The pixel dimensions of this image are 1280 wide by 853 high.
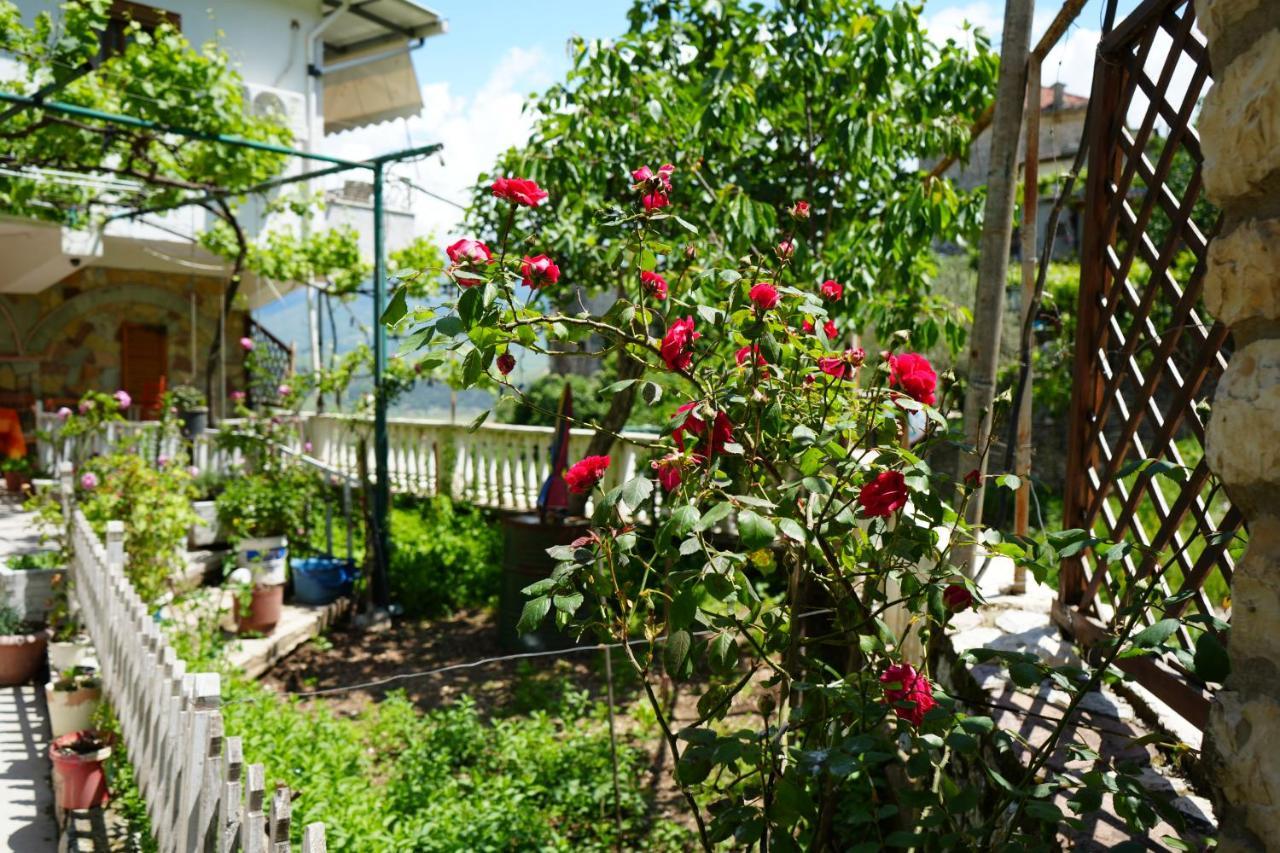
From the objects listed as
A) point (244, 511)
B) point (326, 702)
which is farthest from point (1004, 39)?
point (244, 511)

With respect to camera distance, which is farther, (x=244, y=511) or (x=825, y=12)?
(x=244, y=511)

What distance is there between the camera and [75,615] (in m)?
5.50

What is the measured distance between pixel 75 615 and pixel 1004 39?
5.47 meters

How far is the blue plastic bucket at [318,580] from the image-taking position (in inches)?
295

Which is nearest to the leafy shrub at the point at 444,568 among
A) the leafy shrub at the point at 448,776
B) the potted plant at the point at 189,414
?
the potted plant at the point at 189,414

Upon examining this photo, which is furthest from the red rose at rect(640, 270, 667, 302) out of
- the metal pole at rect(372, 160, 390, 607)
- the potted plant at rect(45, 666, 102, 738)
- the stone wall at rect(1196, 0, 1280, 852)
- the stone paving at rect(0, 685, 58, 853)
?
the metal pole at rect(372, 160, 390, 607)

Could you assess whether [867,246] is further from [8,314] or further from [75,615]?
[8,314]

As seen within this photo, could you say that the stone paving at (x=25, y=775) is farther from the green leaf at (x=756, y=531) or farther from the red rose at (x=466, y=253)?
the green leaf at (x=756, y=531)

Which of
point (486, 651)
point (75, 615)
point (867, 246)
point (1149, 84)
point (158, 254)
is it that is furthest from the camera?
point (158, 254)

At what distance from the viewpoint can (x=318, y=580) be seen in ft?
24.6

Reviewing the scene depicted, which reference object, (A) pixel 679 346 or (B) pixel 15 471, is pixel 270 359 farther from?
(A) pixel 679 346

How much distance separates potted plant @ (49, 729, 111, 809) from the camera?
12.4 ft

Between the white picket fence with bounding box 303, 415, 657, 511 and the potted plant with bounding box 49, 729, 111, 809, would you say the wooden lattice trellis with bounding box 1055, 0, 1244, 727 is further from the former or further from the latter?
the white picket fence with bounding box 303, 415, 657, 511

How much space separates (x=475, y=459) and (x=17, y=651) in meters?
5.40
